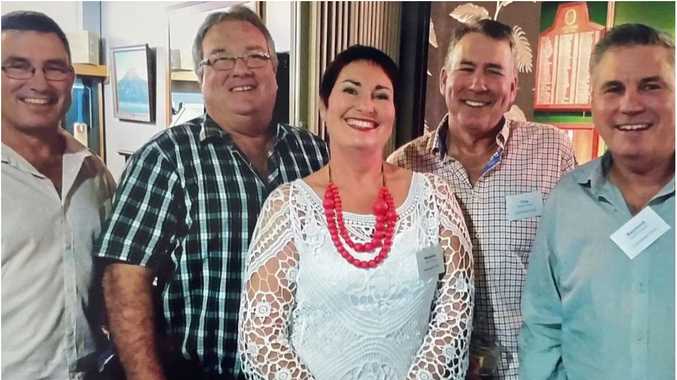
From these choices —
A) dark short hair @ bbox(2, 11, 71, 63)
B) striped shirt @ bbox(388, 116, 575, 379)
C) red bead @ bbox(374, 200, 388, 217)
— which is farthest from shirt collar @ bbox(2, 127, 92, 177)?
striped shirt @ bbox(388, 116, 575, 379)

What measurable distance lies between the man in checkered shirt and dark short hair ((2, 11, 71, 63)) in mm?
929

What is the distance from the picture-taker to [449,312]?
1.38 metres

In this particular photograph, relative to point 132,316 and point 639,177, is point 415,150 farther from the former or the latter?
point 132,316

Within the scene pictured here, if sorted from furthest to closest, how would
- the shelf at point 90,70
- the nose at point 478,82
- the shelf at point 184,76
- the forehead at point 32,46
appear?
the nose at point 478,82
the shelf at point 184,76
the shelf at point 90,70
the forehead at point 32,46

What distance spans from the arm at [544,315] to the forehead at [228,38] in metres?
0.89

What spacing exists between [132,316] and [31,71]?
2.06 ft

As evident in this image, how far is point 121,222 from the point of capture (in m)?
A: 1.40

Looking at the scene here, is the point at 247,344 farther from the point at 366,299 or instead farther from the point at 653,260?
the point at 653,260

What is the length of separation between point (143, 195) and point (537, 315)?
40.7 inches

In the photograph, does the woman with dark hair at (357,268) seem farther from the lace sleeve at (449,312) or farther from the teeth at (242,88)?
the teeth at (242,88)

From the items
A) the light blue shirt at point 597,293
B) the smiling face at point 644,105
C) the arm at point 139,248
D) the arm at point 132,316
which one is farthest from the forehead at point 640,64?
the arm at point 132,316

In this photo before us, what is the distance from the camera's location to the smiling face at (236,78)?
1471mm

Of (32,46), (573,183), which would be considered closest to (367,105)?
(573,183)

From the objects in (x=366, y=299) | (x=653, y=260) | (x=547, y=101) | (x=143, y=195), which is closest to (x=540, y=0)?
(x=547, y=101)
